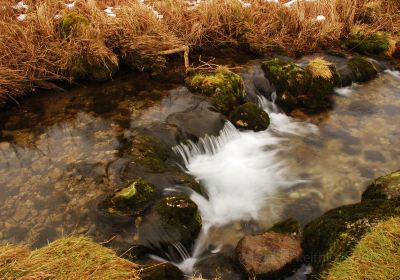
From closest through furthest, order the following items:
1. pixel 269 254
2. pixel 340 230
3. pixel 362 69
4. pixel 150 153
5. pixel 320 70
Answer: pixel 340 230
pixel 269 254
pixel 150 153
pixel 320 70
pixel 362 69

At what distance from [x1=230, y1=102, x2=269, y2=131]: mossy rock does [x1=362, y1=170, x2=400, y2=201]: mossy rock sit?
274 centimetres

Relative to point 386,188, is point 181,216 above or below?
below

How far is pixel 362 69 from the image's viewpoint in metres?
9.20

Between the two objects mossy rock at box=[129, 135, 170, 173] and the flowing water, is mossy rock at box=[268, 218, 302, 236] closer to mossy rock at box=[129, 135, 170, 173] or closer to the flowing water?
the flowing water

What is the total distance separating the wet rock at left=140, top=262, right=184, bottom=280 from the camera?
377 centimetres

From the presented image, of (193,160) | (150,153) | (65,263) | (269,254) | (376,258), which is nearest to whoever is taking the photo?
(376,258)

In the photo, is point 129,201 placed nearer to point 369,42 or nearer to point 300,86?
point 300,86

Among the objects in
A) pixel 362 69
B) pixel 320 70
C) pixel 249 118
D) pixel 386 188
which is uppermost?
pixel 320 70

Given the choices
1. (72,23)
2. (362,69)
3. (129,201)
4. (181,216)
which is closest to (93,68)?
(72,23)

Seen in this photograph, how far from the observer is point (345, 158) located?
6574 millimetres

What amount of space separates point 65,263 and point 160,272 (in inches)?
42.5

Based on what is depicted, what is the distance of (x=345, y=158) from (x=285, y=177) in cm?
122

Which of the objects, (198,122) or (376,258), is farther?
(198,122)

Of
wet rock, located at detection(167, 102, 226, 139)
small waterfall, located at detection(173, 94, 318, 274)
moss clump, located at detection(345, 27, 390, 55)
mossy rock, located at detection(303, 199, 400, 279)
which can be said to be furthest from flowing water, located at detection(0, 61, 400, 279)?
moss clump, located at detection(345, 27, 390, 55)
